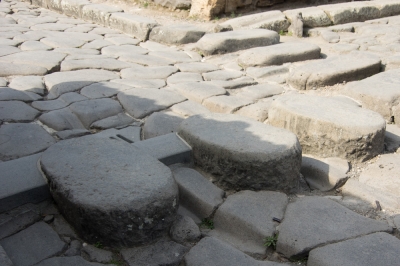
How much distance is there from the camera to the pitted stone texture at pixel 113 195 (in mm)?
1813

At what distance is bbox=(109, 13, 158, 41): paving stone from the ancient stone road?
1113mm

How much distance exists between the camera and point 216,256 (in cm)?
184

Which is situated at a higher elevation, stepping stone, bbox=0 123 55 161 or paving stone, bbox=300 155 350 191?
paving stone, bbox=300 155 350 191

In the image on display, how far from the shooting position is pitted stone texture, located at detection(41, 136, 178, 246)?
5.95 feet

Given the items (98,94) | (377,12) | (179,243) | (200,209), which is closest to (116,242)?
(179,243)

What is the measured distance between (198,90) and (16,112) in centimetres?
139

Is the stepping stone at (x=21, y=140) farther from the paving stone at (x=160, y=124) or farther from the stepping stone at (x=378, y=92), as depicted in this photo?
the stepping stone at (x=378, y=92)

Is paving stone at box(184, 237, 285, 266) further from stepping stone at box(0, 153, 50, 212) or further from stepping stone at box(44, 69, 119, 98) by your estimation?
stepping stone at box(44, 69, 119, 98)

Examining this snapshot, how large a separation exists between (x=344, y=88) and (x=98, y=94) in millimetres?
1951

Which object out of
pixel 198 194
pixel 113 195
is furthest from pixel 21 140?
pixel 198 194

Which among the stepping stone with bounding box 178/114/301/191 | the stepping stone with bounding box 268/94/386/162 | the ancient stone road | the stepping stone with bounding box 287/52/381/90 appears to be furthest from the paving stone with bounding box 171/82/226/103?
the stepping stone with bounding box 178/114/301/191

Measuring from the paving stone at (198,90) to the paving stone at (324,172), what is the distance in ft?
3.82

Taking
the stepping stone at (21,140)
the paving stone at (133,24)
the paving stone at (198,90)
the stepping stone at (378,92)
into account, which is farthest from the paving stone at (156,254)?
the paving stone at (133,24)

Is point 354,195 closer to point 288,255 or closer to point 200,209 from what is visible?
point 288,255
